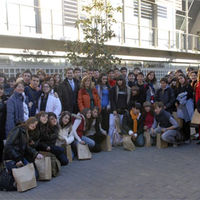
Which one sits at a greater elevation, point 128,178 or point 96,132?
point 96,132

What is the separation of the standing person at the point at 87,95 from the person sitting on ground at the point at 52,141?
58.0 inches

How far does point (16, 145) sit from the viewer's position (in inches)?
192

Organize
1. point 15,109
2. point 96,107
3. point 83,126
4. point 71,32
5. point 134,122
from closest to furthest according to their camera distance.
A: point 15,109, point 83,126, point 96,107, point 134,122, point 71,32

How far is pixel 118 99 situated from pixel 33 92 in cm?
234

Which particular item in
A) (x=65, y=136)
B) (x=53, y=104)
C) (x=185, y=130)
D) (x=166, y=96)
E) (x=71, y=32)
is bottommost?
(x=185, y=130)

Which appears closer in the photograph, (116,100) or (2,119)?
(2,119)

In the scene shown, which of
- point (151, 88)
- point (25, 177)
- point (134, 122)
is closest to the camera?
point (25, 177)

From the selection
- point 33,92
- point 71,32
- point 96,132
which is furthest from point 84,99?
point 71,32

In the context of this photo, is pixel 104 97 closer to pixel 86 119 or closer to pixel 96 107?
pixel 96 107

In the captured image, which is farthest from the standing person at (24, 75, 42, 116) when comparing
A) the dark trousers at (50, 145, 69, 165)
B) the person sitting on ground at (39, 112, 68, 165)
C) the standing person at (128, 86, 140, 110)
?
the standing person at (128, 86, 140, 110)

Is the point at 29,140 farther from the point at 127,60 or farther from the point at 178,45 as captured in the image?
the point at 178,45

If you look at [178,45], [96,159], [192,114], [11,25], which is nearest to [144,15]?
[178,45]

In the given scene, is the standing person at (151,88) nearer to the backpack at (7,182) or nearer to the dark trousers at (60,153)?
the dark trousers at (60,153)

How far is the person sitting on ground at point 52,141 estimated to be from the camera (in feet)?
18.8
